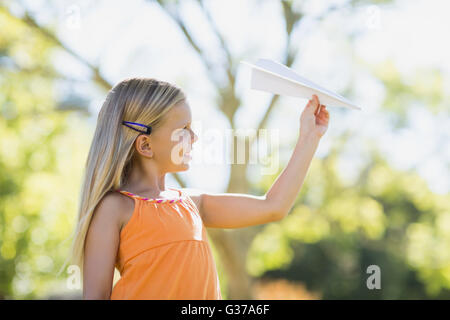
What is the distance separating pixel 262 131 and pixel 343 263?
25.9ft

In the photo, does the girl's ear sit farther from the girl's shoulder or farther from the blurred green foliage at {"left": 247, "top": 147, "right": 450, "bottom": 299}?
the blurred green foliage at {"left": 247, "top": 147, "right": 450, "bottom": 299}

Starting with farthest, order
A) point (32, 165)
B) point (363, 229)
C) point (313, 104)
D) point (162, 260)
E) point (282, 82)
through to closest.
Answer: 1. point (363, 229)
2. point (32, 165)
3. point (313, 104)
4. point (282, 82)
5. point (162, 260)

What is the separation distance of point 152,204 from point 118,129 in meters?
0.27

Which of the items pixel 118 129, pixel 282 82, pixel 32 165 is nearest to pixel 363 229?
pixel 32 165

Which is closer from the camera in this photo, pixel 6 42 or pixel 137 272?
pixel 137 272

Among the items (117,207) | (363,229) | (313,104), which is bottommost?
(363,229)

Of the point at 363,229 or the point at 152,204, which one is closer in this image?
the point at 152,204

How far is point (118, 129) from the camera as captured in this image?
157cm

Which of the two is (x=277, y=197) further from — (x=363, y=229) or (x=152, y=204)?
(x=363, y=229)

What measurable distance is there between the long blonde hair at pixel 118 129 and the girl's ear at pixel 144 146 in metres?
0.02
